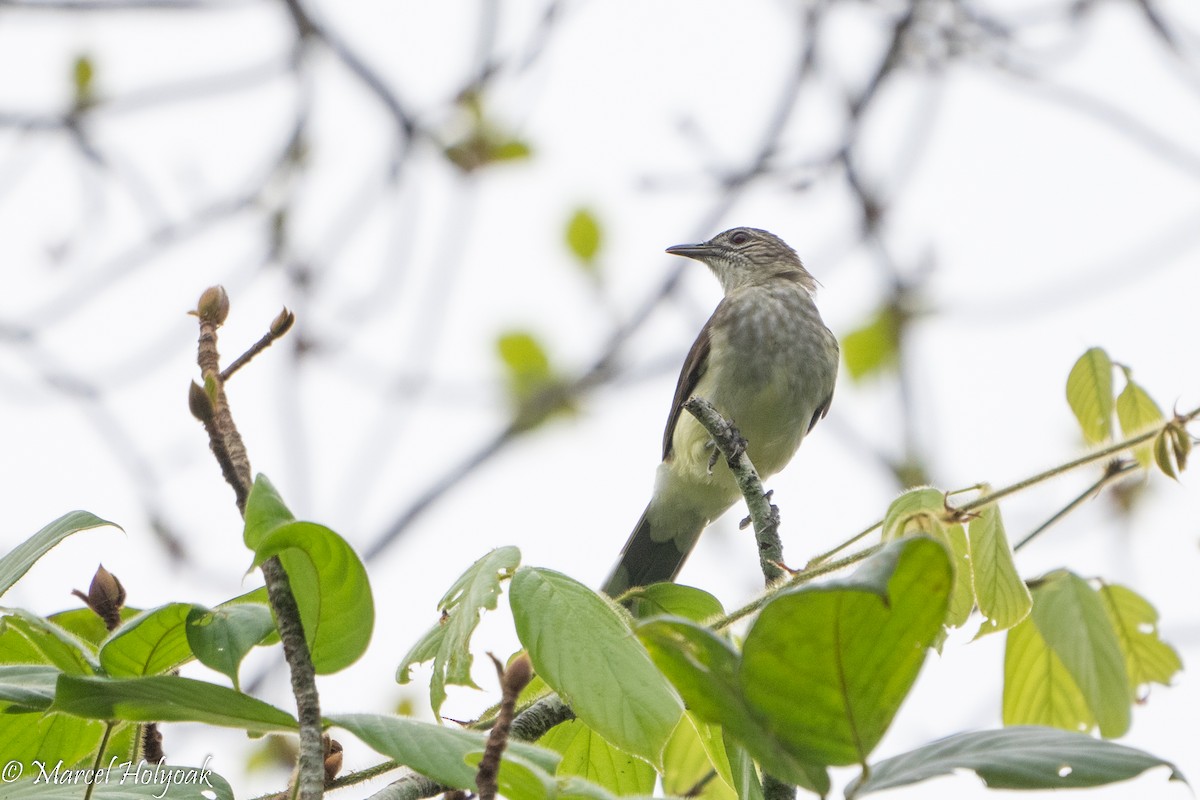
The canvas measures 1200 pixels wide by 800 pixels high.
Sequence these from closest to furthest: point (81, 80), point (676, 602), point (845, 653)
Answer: point (845, 653) < point (676, 602) < point (81, 80)

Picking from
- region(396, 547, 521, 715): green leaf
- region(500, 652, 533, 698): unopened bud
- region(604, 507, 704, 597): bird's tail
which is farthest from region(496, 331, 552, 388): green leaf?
region(500, 652, 533, 698): unopened bud

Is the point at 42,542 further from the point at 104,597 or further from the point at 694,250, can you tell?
the point at 694,250

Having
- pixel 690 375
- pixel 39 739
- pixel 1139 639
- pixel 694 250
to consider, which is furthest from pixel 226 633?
pixel 694 250

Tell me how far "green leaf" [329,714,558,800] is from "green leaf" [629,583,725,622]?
25.0 inches

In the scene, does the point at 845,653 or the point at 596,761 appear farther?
the point at 596,761

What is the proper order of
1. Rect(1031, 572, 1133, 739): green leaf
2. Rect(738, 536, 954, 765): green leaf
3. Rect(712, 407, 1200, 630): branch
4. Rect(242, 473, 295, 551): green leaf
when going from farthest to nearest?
Rect(1031, 572, 1133, 739): green leaf
Rect(712, 407, 1200, 630): branch
Rect(242, 473, 295, 551): green leaf
Rect(738, 536, 954, 765): green leaf

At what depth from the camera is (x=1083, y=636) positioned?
2.14 m

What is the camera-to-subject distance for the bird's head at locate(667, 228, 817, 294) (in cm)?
746

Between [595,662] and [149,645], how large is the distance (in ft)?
1.92

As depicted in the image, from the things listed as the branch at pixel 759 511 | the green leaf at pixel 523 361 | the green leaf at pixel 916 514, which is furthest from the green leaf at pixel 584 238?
the green leaf at pixel 916 514

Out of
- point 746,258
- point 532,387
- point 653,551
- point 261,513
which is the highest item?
point 746,258

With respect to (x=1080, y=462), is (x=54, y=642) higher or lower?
lower

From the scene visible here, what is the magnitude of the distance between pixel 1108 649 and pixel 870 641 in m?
1.22

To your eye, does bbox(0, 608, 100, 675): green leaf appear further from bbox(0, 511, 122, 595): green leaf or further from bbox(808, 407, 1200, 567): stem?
bbox(808, 407, 1200, 567): stem
